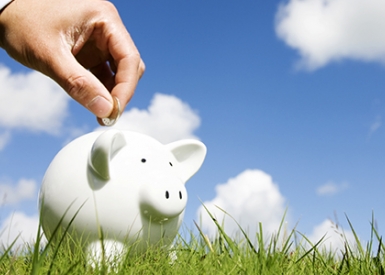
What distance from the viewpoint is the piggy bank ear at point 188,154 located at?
8.83 ft

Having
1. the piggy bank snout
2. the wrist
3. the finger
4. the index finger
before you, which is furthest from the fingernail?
the finger

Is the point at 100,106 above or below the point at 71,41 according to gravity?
below

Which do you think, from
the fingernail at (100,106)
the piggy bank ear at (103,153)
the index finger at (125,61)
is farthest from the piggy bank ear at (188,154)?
Result: the fingernail at (100,106)

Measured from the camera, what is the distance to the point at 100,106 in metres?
1.92

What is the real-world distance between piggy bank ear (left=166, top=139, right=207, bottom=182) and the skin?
634 mm

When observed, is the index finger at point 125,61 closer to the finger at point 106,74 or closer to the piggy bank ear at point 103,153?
the piggy bank ear at point 103,153

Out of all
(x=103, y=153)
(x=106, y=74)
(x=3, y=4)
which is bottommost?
(x=103, y=153)

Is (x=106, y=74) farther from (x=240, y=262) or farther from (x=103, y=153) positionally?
(x=240, y=262)

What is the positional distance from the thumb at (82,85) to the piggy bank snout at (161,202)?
1.75 ft

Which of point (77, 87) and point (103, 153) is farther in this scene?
point (103, 153)

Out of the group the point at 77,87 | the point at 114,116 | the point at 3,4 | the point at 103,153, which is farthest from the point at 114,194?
the point at 3,4

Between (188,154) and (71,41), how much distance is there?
41.2 inches

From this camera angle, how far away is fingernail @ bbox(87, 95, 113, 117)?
1.91m

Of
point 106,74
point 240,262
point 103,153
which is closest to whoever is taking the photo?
point 240,262
